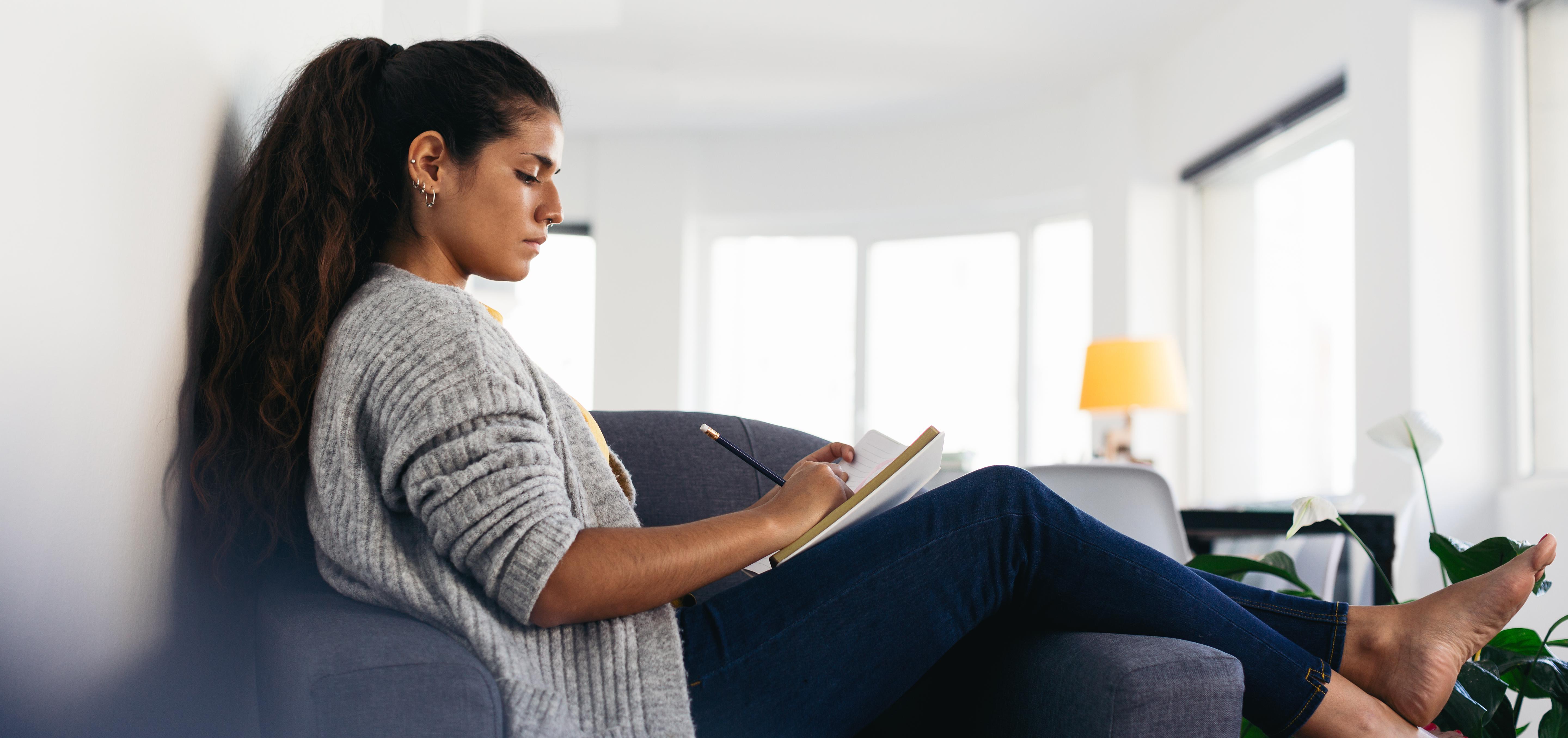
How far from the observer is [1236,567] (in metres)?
1.54

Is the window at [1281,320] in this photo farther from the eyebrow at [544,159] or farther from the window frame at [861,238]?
the eyebrow at [544,159]

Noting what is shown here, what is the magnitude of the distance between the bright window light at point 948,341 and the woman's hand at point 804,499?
4.83 metres

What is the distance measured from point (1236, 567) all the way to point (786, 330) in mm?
5056

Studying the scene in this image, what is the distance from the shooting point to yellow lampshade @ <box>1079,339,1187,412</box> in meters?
4.12

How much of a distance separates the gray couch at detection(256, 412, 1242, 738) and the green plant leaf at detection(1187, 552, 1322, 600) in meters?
0.45

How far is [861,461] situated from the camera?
137 cm

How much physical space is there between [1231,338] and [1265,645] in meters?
3.99

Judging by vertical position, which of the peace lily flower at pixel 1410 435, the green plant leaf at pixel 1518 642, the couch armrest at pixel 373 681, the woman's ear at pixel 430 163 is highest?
the woman's ear at pixel 430 163

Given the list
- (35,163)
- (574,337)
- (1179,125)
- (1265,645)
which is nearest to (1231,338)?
(1179,125)

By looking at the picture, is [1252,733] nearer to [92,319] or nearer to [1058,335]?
[92,319]

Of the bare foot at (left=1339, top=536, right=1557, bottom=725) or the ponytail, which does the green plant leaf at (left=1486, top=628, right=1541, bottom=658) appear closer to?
the bare foot at (left=1339, top=536, right=1557, bottom=725)

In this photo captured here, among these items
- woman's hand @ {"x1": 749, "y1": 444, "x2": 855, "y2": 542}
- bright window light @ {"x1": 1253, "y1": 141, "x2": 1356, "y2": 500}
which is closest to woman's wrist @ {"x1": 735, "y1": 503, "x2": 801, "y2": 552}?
woman's hand @ {"x1": 749, "y1": 444, "x2": 855, "y2": 542}

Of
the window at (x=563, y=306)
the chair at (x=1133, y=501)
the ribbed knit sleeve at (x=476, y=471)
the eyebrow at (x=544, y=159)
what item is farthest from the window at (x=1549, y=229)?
the window at (x=563, y=306)

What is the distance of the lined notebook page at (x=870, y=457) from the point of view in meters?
1.31
